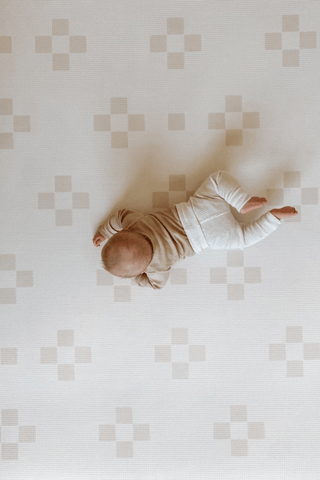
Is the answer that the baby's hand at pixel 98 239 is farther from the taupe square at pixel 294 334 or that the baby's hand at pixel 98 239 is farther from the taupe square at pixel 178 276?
the taupe square at pixel 294 334

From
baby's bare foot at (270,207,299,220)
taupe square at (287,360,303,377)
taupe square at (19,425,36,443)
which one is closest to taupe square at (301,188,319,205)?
baby's bare foot at (270,207,299,220)

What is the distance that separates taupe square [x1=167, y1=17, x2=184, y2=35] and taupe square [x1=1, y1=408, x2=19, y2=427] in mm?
1227

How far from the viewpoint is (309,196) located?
3.47 ft

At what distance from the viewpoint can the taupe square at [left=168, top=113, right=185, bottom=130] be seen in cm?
106

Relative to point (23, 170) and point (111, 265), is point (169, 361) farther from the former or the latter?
point (23, 170)

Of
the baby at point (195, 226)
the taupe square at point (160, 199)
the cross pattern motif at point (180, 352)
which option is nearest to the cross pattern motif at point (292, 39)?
the baby at point (195, 226)

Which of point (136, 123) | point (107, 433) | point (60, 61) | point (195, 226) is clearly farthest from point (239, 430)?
point (60, 61)

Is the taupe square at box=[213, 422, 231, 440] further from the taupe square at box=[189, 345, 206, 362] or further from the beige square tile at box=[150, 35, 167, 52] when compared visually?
the beige square tile at box=[150, 35, 167, 52]

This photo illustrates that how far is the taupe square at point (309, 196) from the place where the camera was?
1.06 m

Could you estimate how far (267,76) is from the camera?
3.44ft

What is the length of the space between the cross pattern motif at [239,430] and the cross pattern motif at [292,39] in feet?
3.44

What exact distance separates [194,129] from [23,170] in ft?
1.71

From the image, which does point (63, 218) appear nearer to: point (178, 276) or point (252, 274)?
point (178, 276)

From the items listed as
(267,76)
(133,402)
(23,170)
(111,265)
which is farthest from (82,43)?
(133,402)
